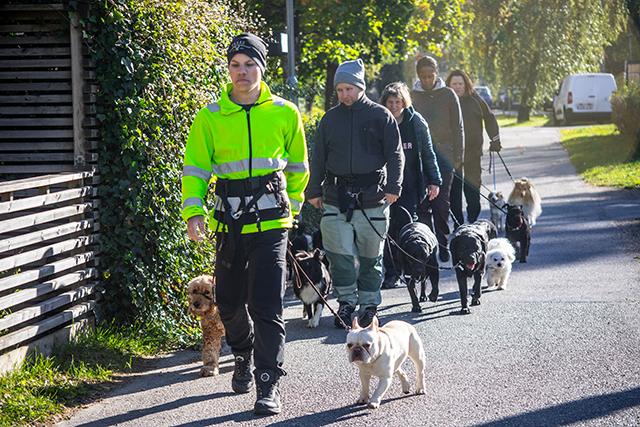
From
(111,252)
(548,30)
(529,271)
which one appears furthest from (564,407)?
(548,30)

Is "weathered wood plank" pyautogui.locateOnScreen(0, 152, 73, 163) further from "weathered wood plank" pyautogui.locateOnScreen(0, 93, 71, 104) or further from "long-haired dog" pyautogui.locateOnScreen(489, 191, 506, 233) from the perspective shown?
"long-haired dog" pyautogui.locateOnScreen(489, 191, 506, 233)

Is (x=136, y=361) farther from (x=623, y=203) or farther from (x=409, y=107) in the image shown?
(x=623, y=203)

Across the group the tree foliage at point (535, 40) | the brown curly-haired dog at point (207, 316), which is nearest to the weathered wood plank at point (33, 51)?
the brown curly-haired dog at point (207, 316)

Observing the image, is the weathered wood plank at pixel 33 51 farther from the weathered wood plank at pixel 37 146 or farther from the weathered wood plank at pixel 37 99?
the weathered wood plank at pixel 37 146

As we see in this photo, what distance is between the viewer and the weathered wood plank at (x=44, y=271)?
4.50m

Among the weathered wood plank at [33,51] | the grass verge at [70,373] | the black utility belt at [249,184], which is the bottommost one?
the grass verge at [70,373]

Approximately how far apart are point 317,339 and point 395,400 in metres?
1.61

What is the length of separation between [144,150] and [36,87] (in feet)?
3.49

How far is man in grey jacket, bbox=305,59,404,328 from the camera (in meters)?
5.96

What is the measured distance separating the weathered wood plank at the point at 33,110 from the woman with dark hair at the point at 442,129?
14.7 feet

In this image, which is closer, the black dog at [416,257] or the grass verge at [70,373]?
the grass verge at [70,373]

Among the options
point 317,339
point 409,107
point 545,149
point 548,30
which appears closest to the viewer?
point 317,339

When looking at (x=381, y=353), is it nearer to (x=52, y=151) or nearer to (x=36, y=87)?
(x=52, y=151)

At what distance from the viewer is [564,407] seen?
4246 millimetres
